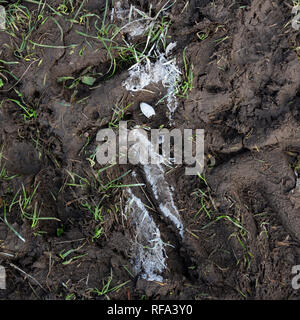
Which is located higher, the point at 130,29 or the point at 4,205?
the point at 130,29

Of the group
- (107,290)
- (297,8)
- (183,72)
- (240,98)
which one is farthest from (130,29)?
(107,290)

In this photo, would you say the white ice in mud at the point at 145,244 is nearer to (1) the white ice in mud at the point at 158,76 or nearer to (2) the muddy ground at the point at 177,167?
(2) the muddy ground at the point at 177,167

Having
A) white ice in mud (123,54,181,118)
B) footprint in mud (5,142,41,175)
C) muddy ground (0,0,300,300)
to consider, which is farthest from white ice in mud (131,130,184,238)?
footprint in mud (5,142,41,175)

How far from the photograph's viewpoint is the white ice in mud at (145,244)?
2.38m

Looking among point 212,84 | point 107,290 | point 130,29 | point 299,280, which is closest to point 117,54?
point 130,29

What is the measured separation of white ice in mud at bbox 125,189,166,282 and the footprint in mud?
726 mm

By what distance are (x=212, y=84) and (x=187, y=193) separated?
0.78m

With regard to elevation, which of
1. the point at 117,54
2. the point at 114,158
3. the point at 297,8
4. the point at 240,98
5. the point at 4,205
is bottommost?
the point at 4,205

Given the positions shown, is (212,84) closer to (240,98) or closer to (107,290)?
(240,98)

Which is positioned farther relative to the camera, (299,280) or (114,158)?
(114,158)

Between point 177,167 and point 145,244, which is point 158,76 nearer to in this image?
point 177,167

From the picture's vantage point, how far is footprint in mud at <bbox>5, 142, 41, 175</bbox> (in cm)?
247

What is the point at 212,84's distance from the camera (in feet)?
7.79

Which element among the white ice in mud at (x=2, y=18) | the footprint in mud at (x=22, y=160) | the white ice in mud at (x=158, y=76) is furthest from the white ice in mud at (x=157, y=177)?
the white ice in mud at (x=2, y=18)
